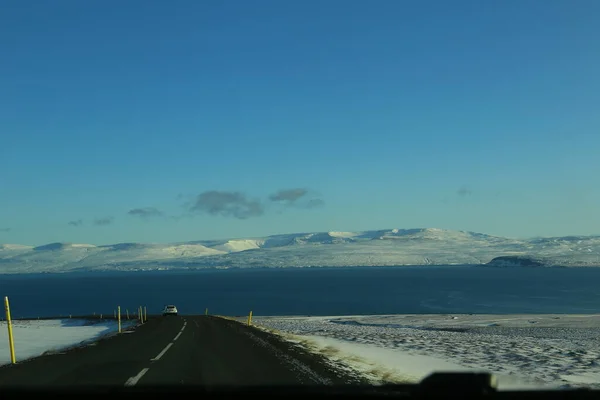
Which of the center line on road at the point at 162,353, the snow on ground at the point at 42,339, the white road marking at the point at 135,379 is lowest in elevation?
the snow on ground at the point at 42,339

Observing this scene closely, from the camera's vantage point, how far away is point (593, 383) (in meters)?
12.2

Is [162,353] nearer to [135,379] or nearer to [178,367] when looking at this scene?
[178,367]

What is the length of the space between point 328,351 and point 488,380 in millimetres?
16436

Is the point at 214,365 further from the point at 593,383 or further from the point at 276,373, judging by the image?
the point at 593,383

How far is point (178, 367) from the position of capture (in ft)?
45.9

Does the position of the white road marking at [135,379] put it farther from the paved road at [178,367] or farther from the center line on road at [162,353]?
the center line on road at [162,353]

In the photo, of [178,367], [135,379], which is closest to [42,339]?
[178,367]

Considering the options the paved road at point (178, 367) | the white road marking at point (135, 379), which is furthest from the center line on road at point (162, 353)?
the white road marking at point (135, 379)

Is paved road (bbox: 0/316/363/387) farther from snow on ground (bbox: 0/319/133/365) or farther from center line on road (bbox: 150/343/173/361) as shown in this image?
snow on ground (bbox: 0/319/133/365)

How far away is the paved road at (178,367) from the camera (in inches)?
458

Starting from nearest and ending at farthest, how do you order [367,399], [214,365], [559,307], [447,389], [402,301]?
[447,389]
[367,399]
[214,365]
[559,307]
[402,301]

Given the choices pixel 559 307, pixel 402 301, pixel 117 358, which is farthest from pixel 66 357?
pixel 402 301

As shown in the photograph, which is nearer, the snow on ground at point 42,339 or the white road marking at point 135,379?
the white road marking at point 135,379

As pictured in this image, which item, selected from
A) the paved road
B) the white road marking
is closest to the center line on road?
the paved road
